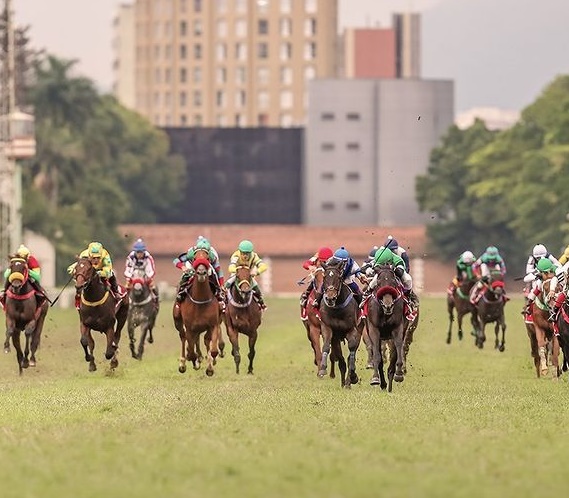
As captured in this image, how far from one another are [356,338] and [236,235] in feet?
364

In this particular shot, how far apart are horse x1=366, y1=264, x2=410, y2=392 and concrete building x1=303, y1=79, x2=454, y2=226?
129 metres

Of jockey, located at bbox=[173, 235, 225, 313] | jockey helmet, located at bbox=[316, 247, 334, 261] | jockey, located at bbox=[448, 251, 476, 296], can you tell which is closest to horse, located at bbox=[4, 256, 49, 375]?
jockey, located at bbox=[173, 235, 225, 313]

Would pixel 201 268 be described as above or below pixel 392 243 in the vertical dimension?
below

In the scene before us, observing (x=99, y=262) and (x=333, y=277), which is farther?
(x=99, y=262)

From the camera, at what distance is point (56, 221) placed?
374 feet

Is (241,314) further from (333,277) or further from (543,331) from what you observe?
(333,277)

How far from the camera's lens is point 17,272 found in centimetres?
3375

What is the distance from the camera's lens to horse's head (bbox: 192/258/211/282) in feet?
104

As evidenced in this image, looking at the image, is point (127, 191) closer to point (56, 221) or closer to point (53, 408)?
point (56, 221)

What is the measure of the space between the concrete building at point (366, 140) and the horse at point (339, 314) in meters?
129

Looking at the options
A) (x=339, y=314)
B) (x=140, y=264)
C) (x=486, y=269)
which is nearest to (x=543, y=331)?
(x=339, y=314)

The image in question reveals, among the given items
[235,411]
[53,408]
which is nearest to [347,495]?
[235,411]

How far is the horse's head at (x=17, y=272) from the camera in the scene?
3366cm

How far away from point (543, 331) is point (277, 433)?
13.1m
